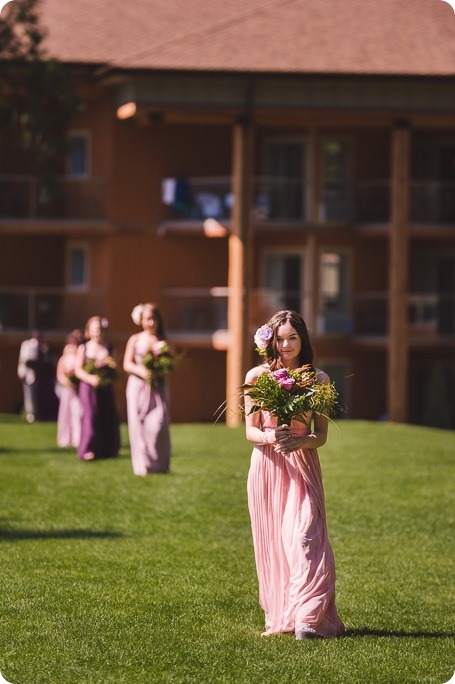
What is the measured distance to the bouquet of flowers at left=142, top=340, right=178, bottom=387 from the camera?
69.9 feet

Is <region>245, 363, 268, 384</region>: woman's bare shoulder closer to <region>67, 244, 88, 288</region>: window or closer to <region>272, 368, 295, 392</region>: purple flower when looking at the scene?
<region>272, 368, 295, 392</region>: purple flower

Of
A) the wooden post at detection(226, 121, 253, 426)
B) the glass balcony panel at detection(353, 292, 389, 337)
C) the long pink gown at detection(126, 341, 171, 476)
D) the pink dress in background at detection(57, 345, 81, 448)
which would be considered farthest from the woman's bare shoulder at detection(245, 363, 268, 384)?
the glass balcony panel at detection(353, 292, 389, 337)

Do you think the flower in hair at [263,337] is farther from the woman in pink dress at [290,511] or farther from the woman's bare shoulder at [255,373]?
the woman's bare shoulder at [255,373]

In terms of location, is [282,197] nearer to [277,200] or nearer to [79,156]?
[277,200]

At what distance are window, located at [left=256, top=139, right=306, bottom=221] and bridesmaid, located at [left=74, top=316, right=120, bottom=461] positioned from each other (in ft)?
66.7

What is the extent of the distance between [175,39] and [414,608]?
31502mm

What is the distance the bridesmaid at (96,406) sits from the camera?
2394 cm

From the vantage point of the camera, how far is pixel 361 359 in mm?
45594

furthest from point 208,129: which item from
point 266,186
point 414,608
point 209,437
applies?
point 414,608

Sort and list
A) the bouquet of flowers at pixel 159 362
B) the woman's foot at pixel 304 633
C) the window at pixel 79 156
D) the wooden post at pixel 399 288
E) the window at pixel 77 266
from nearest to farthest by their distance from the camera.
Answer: the woman's foot at pixel 304 633
the bouquet of flowers at pixel 159 362
the wooden post at pixel 399 288
the window at pixel 79 156
the window at pixel 77 266

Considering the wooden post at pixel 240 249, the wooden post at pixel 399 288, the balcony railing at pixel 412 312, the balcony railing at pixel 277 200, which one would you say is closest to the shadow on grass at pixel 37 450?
the wooden post at pixel 240 249

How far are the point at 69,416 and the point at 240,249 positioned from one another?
42.0ft

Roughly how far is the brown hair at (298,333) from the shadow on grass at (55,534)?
563 centimetres

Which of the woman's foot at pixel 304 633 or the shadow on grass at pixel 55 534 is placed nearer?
the woman's foot at pixel 304 633
